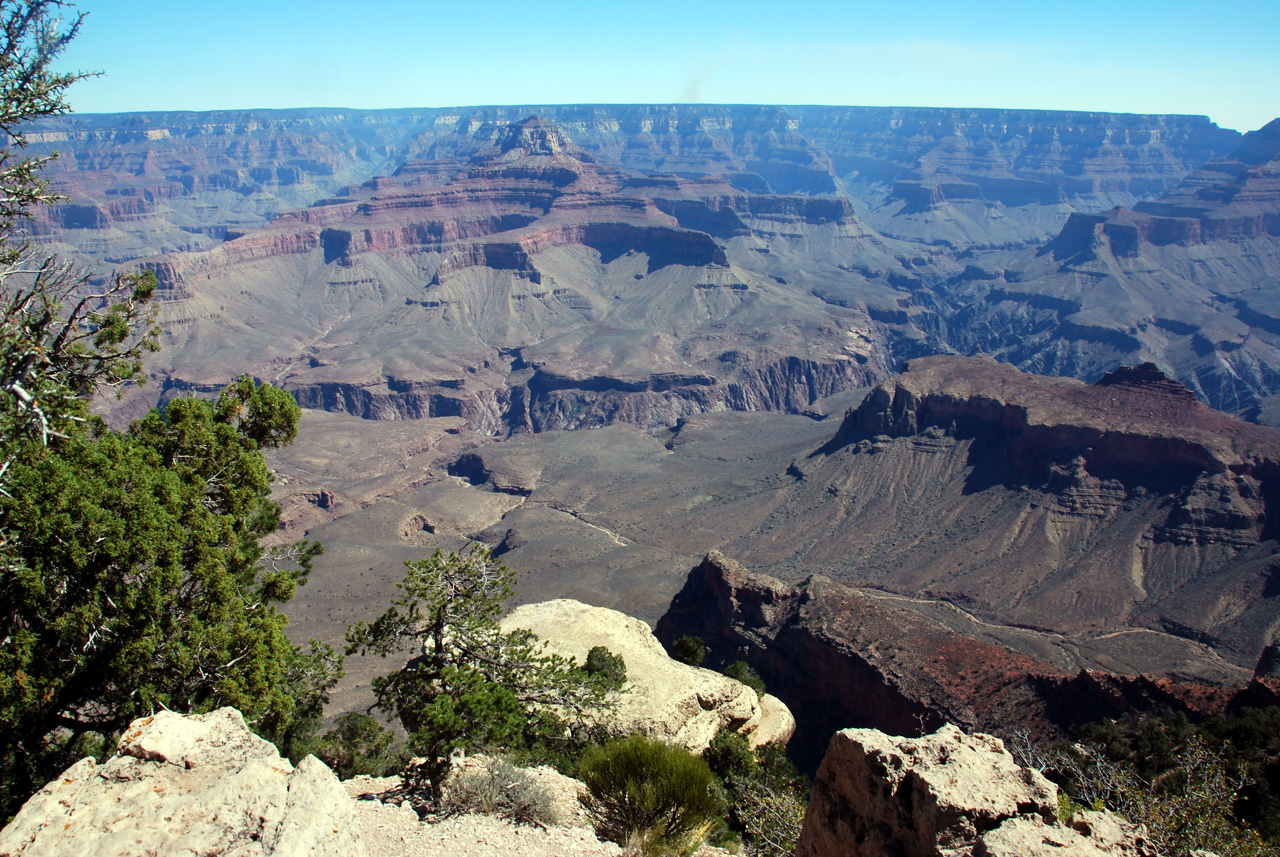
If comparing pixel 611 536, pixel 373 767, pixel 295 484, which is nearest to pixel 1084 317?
pixel 611 536

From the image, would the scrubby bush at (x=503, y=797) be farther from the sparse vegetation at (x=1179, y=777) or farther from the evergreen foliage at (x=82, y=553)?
the sparse vegetation at (x=1179, y=777)

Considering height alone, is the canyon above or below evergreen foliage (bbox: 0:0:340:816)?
below

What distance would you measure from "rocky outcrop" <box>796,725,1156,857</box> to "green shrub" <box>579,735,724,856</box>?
1.91 meters

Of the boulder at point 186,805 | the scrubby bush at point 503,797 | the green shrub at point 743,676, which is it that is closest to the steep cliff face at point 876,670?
the green shrub at point 743,676

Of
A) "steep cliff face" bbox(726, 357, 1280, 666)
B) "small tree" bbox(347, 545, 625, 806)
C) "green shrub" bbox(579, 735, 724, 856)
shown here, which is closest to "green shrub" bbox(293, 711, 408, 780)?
"small tree" bbox(347, 545, 625, 806)

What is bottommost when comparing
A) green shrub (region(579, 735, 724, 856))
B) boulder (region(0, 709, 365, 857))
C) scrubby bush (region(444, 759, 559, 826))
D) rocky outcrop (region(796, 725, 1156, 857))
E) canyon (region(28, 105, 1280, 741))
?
canyon (region(28, 105, 1280, 741))

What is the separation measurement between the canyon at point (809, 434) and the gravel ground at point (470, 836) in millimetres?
25155

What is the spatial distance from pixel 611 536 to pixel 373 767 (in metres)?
51.3

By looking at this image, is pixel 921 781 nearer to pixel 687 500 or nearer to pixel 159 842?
pixel 159 842

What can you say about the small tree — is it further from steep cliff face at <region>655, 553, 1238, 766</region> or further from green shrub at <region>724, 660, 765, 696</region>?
steep cliff face at <region>655, 553, 1238, 766</region>

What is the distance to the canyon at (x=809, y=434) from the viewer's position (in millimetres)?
51656

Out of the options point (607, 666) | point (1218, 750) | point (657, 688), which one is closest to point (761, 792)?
point (657, 688)

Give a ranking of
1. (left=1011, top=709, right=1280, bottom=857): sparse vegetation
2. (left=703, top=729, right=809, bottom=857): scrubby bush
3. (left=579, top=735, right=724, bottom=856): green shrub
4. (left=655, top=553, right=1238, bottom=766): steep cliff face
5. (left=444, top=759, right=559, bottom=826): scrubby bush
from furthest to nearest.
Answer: (left=655, top=553, right=1238, bottom=766): steep cliff face, (left=703, top=729, right=809, bottom=857): scrubby bush, (left=444, top=759, right=559, bottom=826): scrubby bush, (left=1011, top=709, right=1280, bottom=857): sparse vegetation, (left=579, top=735, right=724, bottom=856): green shrub

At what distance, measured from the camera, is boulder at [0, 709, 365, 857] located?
10922 mm
